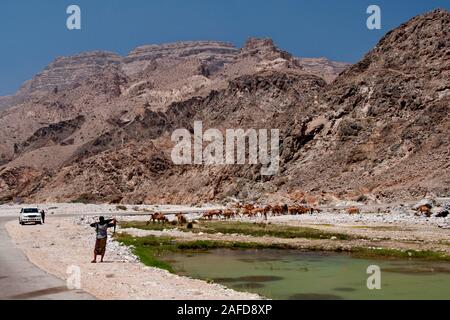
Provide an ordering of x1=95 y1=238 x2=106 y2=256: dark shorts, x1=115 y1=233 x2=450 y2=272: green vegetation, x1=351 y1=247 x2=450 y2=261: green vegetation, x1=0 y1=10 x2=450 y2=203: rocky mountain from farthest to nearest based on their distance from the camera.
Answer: x1=0 y1=10 x2=450 y2=203: rocky mountain < x1=115 y1=233 x2=450 y2=272: green vegetation < x1=351 y1=247 x2=450 y2=261: green vegetation < x1=95 y1=238 x2=106 y2=256: dark shorts

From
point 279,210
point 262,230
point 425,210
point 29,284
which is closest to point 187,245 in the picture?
point 262,230

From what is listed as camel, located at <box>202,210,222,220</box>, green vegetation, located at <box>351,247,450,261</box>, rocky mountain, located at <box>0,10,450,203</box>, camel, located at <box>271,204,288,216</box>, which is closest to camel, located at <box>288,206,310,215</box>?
camel, located at <box>271,204,288,216</box>

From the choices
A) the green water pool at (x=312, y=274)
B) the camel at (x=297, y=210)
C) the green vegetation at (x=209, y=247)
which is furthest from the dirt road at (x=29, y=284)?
the camel at (x=297, y=210)

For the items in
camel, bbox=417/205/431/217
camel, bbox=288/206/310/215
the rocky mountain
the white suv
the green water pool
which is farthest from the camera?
the rocky mountain

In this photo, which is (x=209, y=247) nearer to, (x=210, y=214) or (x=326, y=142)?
(x=210, y=214)

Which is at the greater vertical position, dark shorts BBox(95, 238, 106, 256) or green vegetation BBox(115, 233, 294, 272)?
dark shorts BBox(95, 238, 106, 256)

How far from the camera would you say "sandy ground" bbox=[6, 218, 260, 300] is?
52.1ft

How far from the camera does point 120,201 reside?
125m

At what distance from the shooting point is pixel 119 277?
18844mm

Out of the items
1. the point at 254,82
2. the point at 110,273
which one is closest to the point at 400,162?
the point at 110,273

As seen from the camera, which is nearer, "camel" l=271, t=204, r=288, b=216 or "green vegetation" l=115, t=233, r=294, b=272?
"green vegetation" l=115, t=233, r=294, b=272

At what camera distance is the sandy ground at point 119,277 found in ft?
52.1

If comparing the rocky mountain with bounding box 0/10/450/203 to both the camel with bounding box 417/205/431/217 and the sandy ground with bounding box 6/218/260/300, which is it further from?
the sandy ground with bounding box 6/218/260/300
